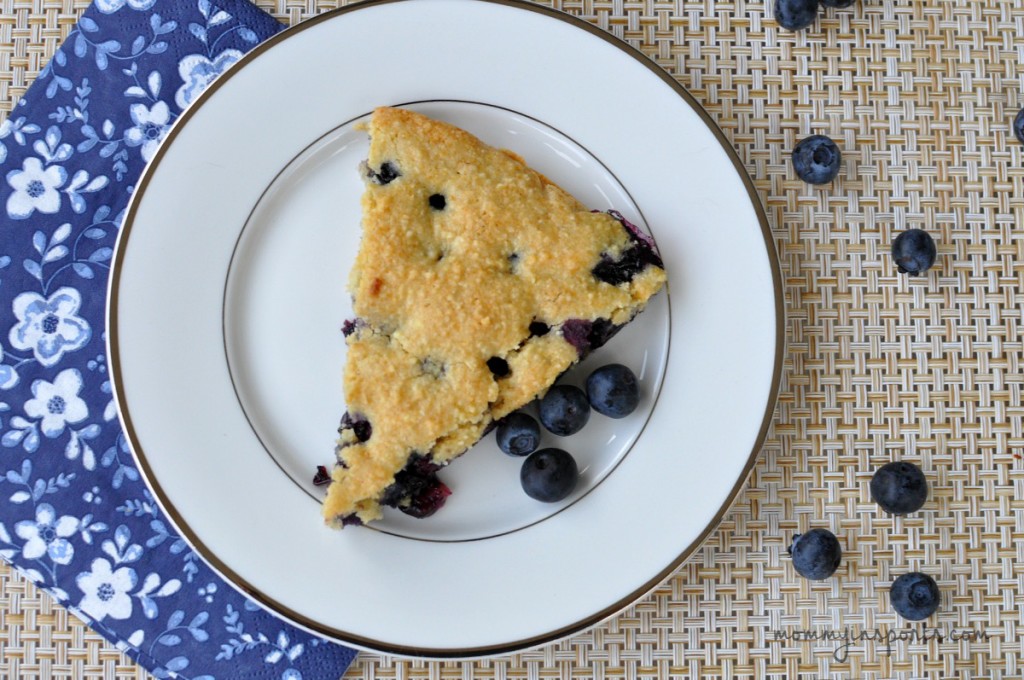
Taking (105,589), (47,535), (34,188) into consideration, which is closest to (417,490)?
(105,589)

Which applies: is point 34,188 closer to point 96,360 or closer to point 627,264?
point 96,360

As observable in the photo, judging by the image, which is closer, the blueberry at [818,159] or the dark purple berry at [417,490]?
the dark purple berry at [417,490]

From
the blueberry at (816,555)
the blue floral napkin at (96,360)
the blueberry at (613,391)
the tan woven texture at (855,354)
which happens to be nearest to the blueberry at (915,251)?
the tan woven texture at (855,354)

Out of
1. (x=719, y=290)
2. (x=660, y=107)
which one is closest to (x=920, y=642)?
(x=719, y=290)

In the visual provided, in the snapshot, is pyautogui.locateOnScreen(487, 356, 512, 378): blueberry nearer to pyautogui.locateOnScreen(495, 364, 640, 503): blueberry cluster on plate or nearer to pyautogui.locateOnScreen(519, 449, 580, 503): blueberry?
pyautogui.locateOnScreen(495, 364, 640, 503): blueberry cluster on plate

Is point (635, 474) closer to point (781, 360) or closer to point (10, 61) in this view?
point (781, 360)

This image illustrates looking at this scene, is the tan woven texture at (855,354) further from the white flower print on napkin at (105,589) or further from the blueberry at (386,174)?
the blueberry at (386,174)
